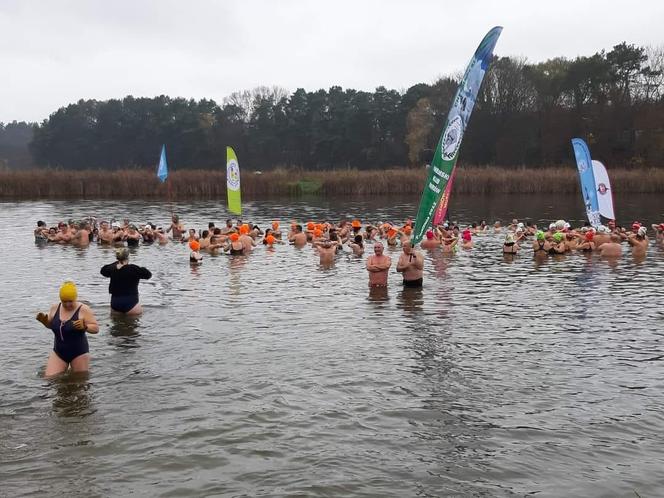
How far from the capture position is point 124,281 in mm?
11914

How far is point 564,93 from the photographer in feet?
226

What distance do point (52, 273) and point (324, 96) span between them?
72514 millimetres

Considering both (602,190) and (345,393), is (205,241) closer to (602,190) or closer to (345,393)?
(602,190)

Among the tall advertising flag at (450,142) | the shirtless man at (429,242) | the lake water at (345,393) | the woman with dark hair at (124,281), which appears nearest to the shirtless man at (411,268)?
the lake water at (345,393)

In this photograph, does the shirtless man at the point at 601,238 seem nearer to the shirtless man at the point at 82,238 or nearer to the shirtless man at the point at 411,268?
the shirtless man at the point at 411,268

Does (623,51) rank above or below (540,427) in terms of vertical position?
above

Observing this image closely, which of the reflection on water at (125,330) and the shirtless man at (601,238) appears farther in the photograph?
the shirtless man at (601,238)

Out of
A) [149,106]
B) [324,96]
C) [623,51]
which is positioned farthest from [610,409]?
[149,106]

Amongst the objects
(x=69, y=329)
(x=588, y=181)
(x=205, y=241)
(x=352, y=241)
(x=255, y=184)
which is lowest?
(x=69, y=329)

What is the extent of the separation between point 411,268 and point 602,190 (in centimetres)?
1118

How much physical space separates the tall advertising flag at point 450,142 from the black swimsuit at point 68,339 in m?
8.86

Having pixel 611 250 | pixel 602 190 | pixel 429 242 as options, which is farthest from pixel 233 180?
pixel 611 250

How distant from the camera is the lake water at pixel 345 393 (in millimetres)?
6324

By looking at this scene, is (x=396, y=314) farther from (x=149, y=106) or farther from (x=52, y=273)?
(x=149, y=106)
